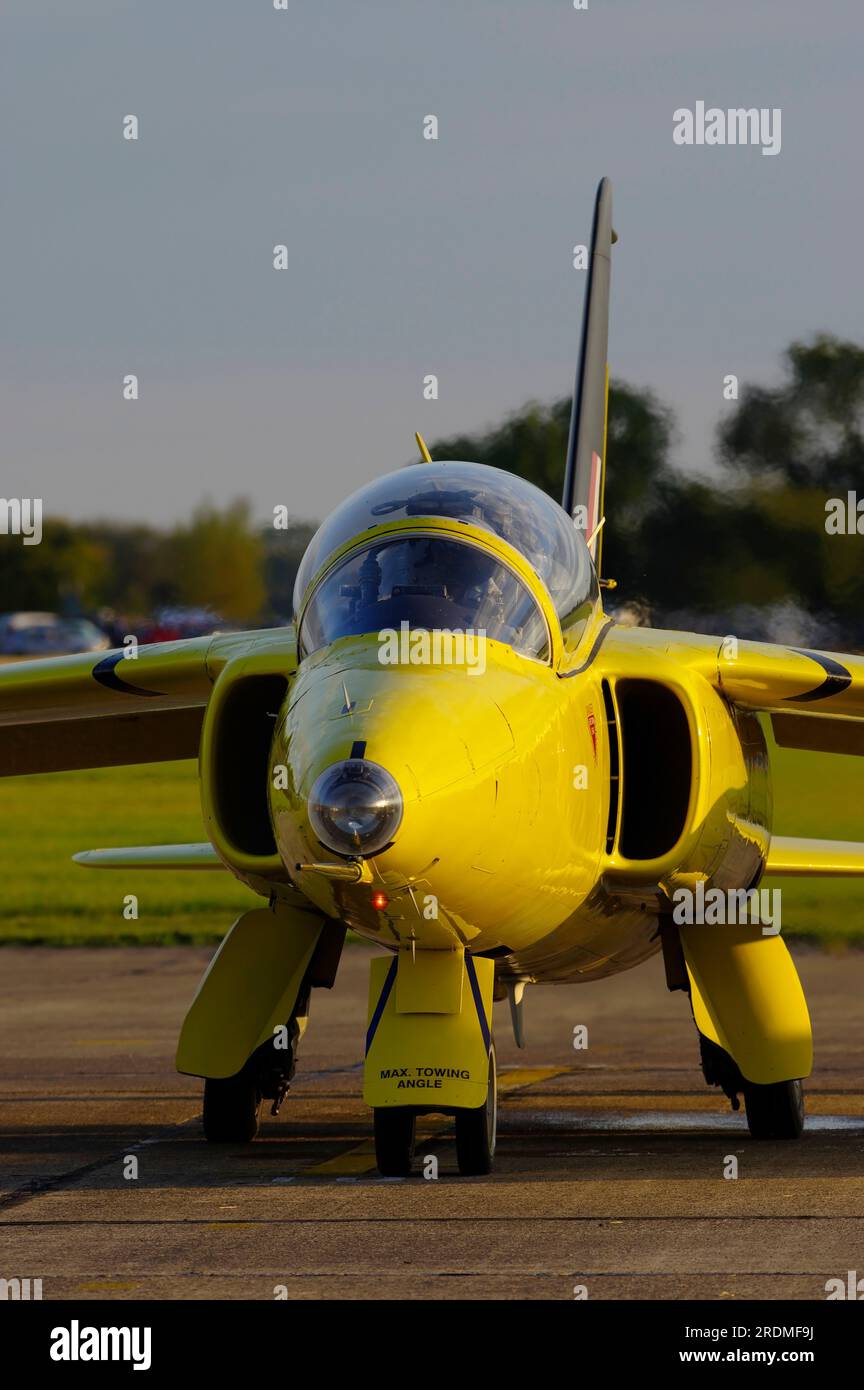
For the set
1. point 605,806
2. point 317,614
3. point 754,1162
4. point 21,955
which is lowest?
point 21,955

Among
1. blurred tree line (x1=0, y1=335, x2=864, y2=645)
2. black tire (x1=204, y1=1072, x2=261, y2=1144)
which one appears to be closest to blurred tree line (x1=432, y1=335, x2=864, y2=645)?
blurred tree line (x1=0, y1=335, x2=864, y2=645)

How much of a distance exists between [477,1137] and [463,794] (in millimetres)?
2031

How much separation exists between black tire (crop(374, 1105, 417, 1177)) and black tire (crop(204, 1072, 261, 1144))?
1.62m

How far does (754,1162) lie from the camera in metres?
9.79

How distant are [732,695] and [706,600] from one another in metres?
9.86

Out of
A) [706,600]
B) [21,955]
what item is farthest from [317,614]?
[21,955]

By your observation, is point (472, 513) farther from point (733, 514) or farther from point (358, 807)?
point (733, 514)

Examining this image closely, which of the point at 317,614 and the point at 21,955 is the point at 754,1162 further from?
the point at 21,955

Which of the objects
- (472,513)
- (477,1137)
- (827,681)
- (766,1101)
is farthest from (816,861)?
(472,513)

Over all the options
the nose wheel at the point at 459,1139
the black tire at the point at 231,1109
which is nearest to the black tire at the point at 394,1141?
the nose wheel at the point at 459,1139

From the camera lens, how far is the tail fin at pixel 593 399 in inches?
526

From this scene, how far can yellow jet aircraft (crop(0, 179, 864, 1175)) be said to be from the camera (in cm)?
795

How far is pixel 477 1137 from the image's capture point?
9.05 metres

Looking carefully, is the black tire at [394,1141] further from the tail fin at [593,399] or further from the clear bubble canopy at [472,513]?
the tail fin at [593,399]
